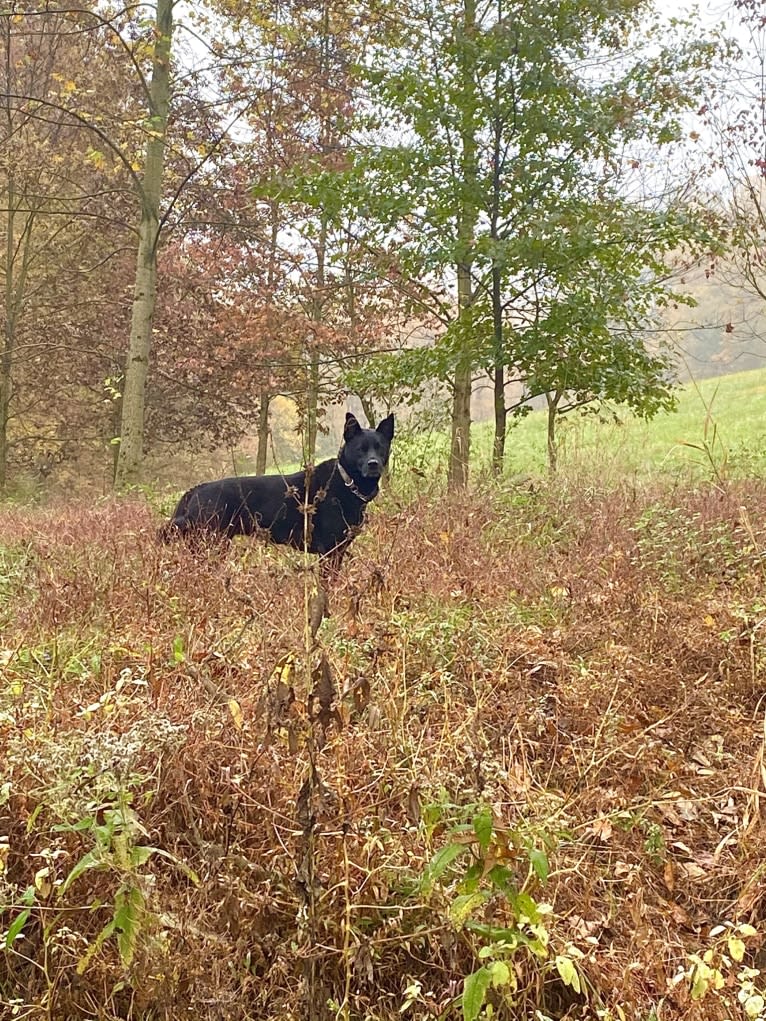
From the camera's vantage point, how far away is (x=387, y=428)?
6805 mm

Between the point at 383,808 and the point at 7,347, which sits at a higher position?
the point at 7,347

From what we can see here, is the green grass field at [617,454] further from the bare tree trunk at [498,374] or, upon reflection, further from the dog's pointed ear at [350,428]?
the dog's pointed ear at [350,428]

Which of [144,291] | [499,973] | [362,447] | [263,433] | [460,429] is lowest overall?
[499,973]

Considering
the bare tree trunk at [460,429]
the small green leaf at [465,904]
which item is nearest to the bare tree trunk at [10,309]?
the bare tree trunk at [460,429]

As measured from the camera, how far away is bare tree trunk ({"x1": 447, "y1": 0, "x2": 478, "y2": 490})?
7336 mm

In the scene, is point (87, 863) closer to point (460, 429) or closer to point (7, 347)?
point (460, 429)

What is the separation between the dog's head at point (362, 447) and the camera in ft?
21.3

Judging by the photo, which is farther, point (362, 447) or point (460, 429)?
point (460, 429)

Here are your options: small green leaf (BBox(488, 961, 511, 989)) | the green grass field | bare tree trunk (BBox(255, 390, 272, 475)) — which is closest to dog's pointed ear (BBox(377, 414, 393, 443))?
the green grass field

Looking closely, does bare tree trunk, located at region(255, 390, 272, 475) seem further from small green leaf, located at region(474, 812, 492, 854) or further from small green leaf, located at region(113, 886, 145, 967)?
small green leaf, located at region(474, 812, 492, 854)

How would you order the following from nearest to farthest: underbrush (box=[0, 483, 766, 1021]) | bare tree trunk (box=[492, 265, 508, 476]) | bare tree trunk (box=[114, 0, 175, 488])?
underbrush (box=[0, 483, 766, 1021]) → bare tree trunk (box=[492, 265, 508, 476]) → bare tree trunk (box=[114, 0, 175, 488])

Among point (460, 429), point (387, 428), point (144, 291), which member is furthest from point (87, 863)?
point (144, 291)

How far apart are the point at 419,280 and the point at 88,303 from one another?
8.65 m

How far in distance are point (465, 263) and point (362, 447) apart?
276cm
